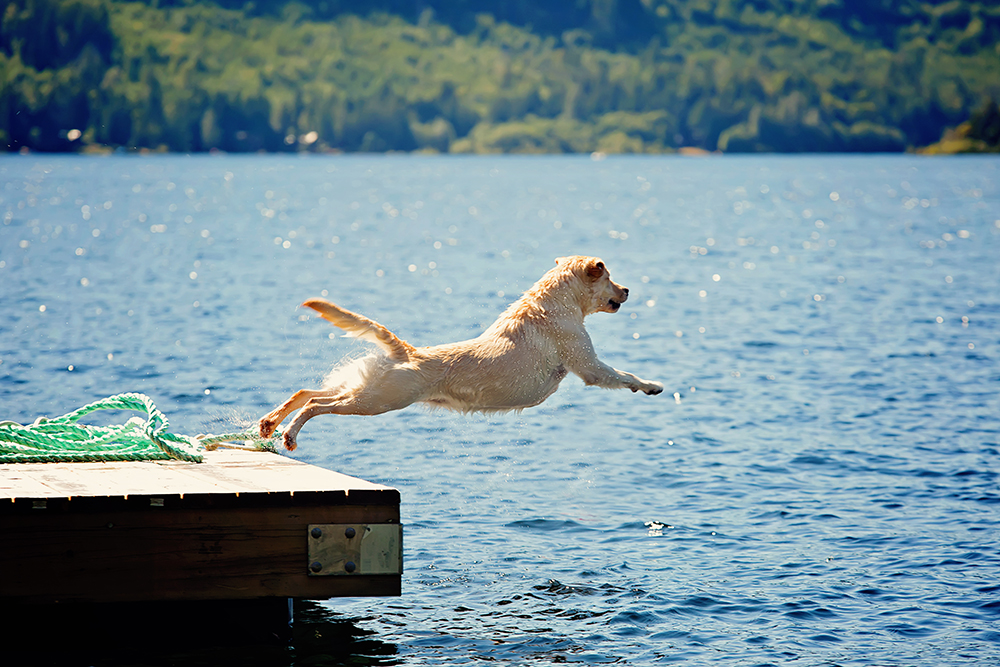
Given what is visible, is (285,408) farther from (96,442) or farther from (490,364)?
(490,364)

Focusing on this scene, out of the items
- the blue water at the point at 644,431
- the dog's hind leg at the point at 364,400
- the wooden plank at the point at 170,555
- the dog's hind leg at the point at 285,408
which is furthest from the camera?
the blue water at the point at 644,431

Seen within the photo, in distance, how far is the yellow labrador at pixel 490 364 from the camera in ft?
31.1

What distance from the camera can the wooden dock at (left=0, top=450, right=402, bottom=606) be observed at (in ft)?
25.2

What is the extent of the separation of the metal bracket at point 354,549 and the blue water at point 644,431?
1.28m

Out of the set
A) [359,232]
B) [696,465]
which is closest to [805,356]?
[696,465]

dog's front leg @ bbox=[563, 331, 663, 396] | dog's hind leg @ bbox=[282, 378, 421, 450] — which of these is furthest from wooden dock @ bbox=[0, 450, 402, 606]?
dog's front leg @ bbox=[563, 331, 663, 396]

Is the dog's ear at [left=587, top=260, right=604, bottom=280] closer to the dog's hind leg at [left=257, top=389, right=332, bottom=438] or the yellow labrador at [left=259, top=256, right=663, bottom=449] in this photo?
the yellow labrador at [left=259, top=256, right=663, bottom=449]

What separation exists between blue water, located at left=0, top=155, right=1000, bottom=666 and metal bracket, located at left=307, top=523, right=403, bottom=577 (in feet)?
4.19

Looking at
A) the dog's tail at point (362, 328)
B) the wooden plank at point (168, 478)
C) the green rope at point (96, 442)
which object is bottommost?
the wooden plank at point (168, 478)

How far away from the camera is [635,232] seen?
2635 inches

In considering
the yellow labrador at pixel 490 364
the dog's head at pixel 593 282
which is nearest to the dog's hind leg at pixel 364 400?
the yellow labrador at pixel 490 364

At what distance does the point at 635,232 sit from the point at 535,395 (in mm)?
57539

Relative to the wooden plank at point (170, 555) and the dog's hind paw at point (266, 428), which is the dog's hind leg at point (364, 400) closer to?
the dog's hind paw at point (266, 428)

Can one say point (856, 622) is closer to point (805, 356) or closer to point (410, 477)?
point (410, 477)
